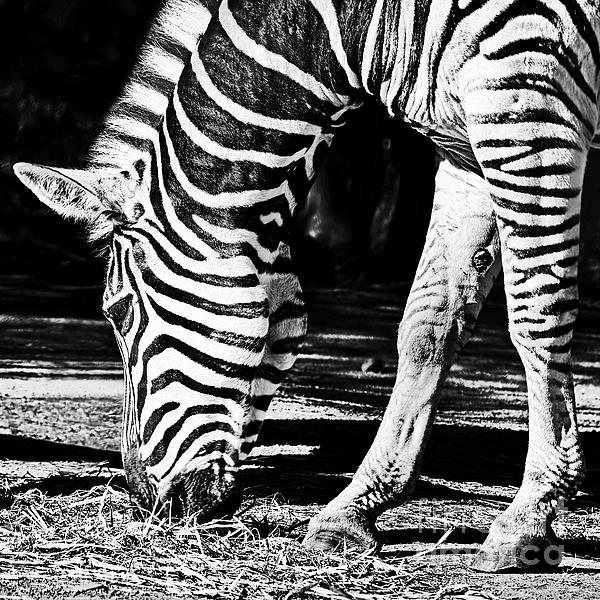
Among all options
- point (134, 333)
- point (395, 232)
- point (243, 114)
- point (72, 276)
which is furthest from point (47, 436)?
point (395, 232)

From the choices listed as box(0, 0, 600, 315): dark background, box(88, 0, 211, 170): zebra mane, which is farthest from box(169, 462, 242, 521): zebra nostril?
box(0, 0, 600, 315): dark background

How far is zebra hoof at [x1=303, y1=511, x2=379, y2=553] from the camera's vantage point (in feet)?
12.7

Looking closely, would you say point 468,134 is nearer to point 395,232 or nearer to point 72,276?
point 72,276

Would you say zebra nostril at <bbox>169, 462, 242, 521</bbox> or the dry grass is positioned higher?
zebra nostril at <bbox>169, 462, 242, 521</bbox>

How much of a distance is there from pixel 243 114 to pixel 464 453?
101 inches

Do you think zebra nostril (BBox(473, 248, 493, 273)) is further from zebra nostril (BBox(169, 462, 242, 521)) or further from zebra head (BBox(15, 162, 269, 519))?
zebra nostril (BBox(169, 462, 242, 521))

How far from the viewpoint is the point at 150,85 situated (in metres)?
→ 4.02

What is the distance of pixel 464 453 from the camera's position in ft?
18.5

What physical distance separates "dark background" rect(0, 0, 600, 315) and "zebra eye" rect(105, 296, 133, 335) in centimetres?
761

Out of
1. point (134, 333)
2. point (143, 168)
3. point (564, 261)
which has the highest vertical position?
point (143, 168)

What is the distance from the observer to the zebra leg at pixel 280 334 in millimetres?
3953

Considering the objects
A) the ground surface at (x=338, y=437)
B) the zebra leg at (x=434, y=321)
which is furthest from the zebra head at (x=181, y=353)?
the zebra leg at (x=434, y=321)

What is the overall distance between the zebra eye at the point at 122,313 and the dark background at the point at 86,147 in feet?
25.0

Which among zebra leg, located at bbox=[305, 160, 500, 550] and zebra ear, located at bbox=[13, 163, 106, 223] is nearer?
zebra ear, located at bbox=[13, 163, 106, 223]
